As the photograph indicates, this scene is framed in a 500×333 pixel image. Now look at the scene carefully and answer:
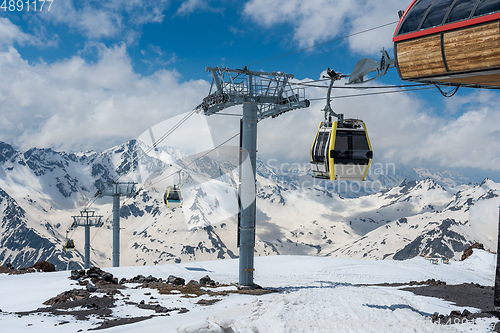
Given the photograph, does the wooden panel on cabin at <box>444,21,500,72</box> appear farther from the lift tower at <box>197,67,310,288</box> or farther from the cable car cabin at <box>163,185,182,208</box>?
the cable car cabin at <box>163,185,182,208</box>

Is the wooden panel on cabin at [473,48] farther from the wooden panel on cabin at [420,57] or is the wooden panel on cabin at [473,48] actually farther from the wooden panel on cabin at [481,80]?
the wooden panel on cabin at [481,80]

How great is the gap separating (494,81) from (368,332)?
28.6 feet

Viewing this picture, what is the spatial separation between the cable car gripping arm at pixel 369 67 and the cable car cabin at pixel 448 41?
48cm

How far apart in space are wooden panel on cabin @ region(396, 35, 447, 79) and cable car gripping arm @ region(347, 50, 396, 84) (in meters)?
0.40

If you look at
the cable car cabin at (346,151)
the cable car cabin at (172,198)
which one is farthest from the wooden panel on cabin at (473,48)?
the cable car cabin at (172,198)

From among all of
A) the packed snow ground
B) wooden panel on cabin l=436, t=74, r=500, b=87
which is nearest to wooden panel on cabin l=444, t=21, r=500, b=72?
wooden panel on cabin l=436, t=74, r=500, b=87

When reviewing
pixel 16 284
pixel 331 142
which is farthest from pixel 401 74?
pixel 16 284

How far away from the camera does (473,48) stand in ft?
31.4

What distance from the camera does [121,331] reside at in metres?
9.66

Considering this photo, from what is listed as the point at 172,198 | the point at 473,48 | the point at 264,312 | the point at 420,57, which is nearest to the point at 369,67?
the point at 420,57

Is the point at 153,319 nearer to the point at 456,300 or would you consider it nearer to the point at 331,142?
the point at 331,142

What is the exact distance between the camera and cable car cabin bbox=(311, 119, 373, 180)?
12703mm

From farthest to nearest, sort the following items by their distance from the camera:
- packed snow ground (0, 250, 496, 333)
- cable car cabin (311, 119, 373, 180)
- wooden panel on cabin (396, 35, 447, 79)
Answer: cable car cabin (311, 119, 373, 180)
wooden panel on cabin (396, 35, 447, 79)
packed snow ground (0, 250, 496, 333)

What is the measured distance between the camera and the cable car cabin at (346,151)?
12703 millimetres
